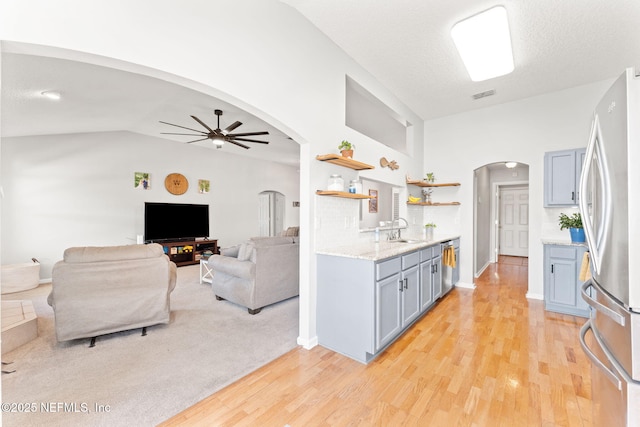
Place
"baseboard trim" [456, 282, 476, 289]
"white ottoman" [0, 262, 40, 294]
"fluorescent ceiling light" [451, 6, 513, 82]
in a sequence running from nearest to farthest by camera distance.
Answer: "fluorescent ceiling light" [451, 6, 513, 82] → "white ottoman" [0, 262, 40, 294] → "baseboard trim" [456, 282, 476, 289]

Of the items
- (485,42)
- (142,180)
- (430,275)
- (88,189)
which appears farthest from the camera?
(142,180)

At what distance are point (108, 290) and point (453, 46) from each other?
4.36 meters

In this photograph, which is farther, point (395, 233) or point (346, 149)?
point (395, 233)

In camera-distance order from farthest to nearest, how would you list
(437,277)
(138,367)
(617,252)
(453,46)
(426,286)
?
1. (437,277)
2. (426,286)
3. (453,46)
4. (138,367)
5. (617,252)

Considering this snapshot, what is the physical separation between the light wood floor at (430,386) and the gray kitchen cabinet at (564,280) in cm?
55

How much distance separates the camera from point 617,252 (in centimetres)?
113

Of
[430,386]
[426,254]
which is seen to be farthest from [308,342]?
[426,254]

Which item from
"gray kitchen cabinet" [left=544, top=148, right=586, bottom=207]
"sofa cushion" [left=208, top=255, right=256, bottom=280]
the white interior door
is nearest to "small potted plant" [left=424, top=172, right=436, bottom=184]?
"gray kitchen cabinet" [left=544, top=148, right=586, bottom=207]

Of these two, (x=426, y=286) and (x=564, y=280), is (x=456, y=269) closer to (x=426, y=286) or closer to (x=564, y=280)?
(x=564, y=280)

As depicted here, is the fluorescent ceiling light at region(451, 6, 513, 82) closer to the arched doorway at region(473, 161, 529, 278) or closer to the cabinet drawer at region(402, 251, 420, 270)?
the cabinet drawer at region(402, 251, 420, 270)

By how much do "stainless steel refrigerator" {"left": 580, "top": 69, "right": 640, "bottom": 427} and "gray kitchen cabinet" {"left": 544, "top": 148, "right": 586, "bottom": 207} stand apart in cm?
309

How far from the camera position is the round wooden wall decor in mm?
6305

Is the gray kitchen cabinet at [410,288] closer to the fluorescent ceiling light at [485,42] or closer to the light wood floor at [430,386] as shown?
the light wood floor at [430,386]

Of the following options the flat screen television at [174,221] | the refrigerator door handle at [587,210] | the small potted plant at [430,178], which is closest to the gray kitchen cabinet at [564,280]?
the small potted plant at [430,178]
